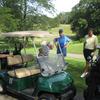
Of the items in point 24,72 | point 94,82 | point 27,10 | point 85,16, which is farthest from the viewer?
point 85,16

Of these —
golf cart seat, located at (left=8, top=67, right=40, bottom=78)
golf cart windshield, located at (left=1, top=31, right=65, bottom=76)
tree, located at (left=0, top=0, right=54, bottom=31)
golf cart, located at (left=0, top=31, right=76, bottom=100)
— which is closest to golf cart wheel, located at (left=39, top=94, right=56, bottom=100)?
golf cart, located at (left=0, top=31, right=76, bottom=100)

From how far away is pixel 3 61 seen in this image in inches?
528

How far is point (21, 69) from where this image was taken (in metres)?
9.98

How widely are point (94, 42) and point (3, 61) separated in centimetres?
375

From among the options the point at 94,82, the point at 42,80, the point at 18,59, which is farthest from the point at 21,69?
the point at 94,82

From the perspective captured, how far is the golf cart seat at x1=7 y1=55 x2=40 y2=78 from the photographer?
31.1 ft

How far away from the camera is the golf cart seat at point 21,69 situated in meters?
9.48

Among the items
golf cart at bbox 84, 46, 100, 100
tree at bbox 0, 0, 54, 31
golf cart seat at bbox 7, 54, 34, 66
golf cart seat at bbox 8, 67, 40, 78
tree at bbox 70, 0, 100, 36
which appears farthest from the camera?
tree at bbox 70, 0, 100, 36

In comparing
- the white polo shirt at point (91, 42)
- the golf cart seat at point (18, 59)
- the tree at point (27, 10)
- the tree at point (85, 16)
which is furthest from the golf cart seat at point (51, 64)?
the tree at point (85, 16)

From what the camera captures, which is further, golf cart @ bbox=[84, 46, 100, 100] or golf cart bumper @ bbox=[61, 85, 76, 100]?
golf cart bumper @ bbox=[61, 85, 76, 100]

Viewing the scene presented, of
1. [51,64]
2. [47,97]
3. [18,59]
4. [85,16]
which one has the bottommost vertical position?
[47,97]

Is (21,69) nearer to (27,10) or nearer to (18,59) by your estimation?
(18,59)

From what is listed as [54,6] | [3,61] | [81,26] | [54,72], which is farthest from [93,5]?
[54,72]

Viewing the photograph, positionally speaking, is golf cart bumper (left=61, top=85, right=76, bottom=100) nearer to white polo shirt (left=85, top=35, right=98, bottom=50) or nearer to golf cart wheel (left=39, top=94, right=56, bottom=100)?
golf cart wheel (left=39, top=94, right=56, bottom=100)
